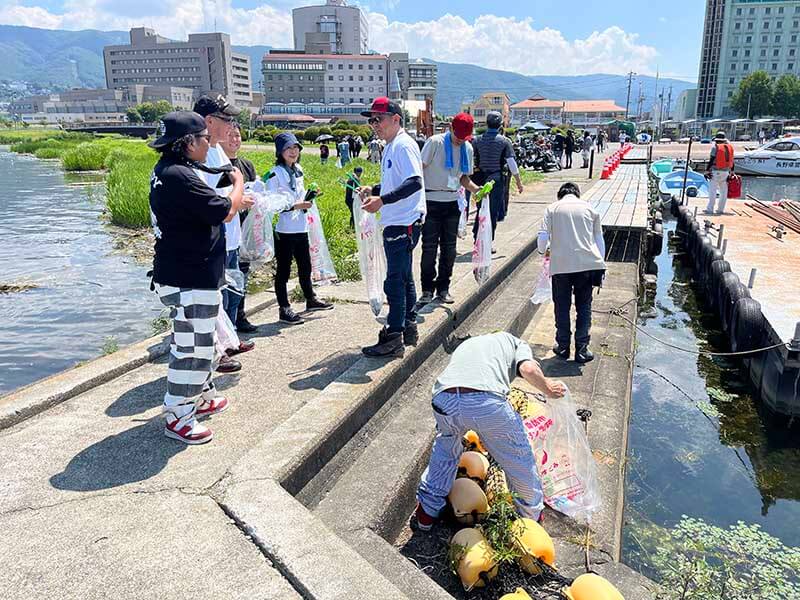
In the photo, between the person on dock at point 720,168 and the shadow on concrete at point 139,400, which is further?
the person on dock at point 720,168

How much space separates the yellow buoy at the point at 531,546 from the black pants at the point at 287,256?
3212 mm

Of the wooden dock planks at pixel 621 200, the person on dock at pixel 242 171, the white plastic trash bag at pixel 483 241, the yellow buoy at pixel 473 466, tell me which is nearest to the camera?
the yellow buoy at pixel 473 466

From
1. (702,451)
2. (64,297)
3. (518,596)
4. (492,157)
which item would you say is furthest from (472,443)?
(64,297)

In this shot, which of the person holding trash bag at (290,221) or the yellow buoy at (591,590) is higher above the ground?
the person holding trash bag at (290,221)

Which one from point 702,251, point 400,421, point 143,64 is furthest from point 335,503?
point 143,64

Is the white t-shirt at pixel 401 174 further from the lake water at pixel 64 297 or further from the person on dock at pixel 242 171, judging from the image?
the lake water at pixel 64 297

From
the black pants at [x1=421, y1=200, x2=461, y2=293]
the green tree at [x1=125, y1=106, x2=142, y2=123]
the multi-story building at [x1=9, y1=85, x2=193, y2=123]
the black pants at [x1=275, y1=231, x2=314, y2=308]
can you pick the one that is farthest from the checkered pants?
the multi-story building at [x1=9, y1=85, x2=193, y2=123]

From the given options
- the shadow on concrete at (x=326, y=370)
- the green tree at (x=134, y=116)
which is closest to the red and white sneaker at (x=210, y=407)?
the shadow on concrete at (x=326, y=370)

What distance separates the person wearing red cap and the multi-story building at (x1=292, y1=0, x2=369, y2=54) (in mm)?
145179

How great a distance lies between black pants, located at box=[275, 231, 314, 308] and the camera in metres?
5.09

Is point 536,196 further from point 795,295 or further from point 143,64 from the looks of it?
point 143,64

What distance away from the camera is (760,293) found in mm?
7145

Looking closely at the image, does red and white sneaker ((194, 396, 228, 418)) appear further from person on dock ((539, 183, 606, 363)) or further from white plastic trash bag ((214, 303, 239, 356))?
person on dock ((539, 183, 606, 363))

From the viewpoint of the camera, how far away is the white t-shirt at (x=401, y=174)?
3.88 meters
